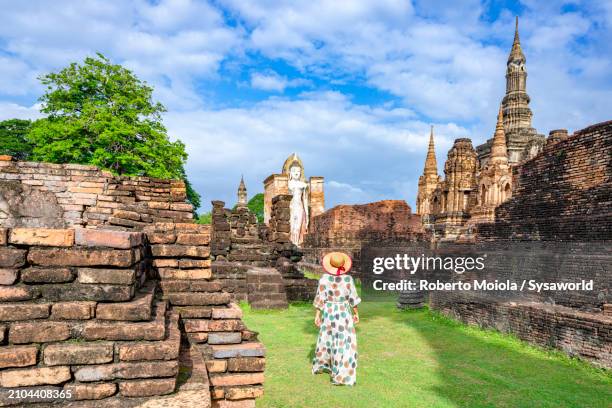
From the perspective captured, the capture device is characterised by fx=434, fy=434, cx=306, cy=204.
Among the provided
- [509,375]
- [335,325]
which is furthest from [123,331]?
[509,375]

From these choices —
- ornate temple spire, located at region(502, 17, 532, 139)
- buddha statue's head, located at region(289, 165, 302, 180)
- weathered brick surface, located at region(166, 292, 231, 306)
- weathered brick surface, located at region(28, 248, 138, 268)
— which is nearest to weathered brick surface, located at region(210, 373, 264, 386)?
weathered brick surface, located at region(166, 292, 231, 306)

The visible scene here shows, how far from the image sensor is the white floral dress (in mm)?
5078

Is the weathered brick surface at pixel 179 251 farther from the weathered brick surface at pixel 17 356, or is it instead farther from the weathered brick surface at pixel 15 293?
the weathered brick surface at pixel 17 356

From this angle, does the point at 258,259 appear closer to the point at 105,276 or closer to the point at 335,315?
the point at 335,315

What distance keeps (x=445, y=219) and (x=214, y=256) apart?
16.0m

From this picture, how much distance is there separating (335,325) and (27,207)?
5.03m

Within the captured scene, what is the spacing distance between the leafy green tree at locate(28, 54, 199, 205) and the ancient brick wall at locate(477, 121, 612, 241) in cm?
1376

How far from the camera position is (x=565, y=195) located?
947 cm

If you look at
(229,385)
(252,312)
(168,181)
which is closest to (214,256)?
(252,312)

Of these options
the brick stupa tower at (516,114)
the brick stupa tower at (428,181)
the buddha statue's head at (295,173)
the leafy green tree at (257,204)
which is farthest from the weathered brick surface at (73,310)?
the leafy green tree at (257,204)

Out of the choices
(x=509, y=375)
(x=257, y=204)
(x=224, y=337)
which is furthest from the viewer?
(x=257, y=204)

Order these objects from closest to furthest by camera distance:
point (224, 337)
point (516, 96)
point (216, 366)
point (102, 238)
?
point (102, 238)
point (216, 366)
point (224, 337)
point (516, 96)

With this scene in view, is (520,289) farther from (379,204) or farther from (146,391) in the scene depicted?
(379,204)

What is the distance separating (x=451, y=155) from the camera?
973 inches
